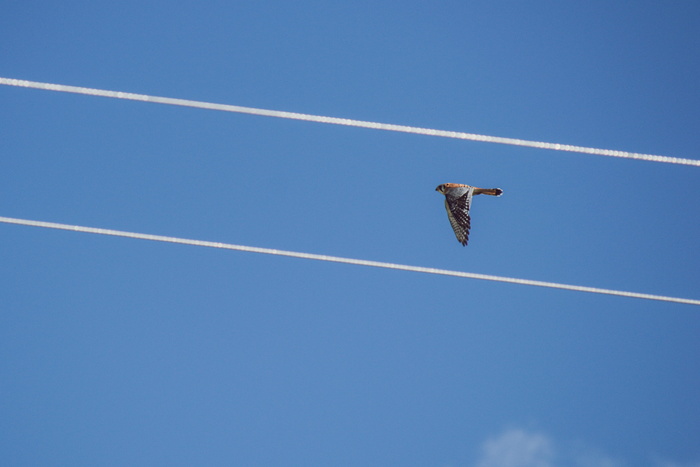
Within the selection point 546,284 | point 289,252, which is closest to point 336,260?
point 289,252

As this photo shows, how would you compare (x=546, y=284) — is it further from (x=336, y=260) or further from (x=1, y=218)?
(x=1, y=218)

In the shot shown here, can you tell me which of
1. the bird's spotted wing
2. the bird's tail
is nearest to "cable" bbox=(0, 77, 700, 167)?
the bird's tail

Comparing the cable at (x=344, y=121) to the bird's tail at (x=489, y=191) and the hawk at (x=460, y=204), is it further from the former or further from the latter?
the hawk at (x=460, y=204)

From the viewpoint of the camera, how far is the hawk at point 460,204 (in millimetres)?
12507

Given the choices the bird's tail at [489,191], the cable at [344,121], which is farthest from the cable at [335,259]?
the bird's tail at [489,191]

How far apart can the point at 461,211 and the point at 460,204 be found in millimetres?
136

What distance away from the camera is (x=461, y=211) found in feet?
41.4

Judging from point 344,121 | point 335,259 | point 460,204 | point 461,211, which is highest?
point 344,121

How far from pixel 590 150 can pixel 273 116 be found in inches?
117

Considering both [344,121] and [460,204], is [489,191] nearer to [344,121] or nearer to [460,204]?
[460,204]

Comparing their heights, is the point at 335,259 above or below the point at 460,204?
below

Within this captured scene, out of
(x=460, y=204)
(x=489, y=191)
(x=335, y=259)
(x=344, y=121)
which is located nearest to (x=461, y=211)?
(x=460, y=204)

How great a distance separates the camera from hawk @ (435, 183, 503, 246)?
12.5 metres

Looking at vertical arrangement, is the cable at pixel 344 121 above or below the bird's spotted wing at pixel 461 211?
above
